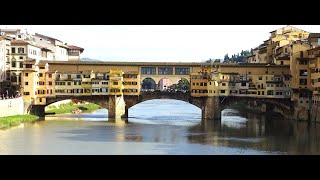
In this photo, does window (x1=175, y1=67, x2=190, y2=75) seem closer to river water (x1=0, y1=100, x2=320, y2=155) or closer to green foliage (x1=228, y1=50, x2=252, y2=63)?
river water (x1=0, y1=100, x2=320, y2=155)

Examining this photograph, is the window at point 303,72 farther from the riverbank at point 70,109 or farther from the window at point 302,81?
the riverbank at point 70,109

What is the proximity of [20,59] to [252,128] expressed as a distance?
1735 cm

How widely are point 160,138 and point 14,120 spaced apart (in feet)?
29.5

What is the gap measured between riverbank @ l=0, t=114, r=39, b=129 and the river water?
53cm

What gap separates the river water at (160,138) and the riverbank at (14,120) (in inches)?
20.8

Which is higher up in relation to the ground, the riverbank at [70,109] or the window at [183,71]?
the window at [183,71]

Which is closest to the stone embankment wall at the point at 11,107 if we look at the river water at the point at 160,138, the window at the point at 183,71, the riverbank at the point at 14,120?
the riverbank at the point at 14,120

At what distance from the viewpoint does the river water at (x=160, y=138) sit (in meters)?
16.9

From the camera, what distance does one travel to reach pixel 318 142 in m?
19.7

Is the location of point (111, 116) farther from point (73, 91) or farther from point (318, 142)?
point (318, 142)

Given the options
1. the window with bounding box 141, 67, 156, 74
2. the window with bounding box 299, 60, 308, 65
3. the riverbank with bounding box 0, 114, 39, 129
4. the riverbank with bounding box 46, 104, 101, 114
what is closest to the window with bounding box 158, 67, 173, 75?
the window with bounding box 141, 67, 156, 74

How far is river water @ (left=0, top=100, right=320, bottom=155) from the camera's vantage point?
55.6ft

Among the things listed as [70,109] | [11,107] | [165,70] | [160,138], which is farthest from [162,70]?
[160,138]

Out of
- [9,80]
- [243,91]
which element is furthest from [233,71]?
[9,80]
